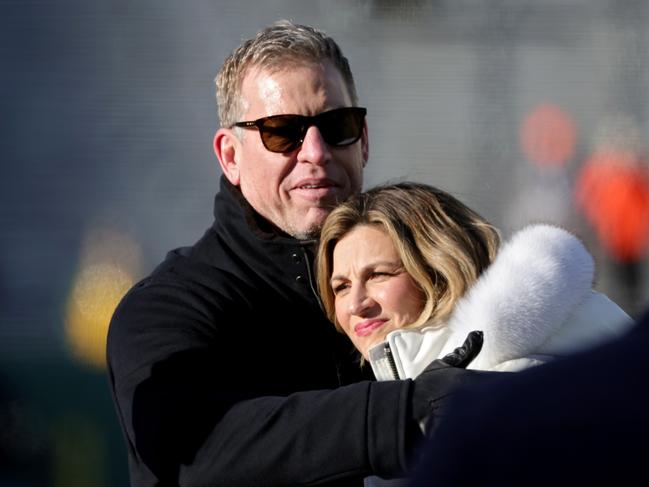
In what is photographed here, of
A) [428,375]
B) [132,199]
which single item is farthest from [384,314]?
[132,199]

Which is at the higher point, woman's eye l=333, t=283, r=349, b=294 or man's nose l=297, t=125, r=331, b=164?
man's nose l=297, t=125, r=331, b=164

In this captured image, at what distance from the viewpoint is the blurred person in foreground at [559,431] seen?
576mm

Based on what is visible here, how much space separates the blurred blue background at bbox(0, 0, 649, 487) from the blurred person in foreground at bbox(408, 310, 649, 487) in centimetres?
308

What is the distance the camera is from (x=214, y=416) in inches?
69.2

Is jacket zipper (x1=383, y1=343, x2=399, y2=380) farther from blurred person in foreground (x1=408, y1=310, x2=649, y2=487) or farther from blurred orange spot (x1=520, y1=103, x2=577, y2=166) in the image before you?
blurred orange spot (x1=520, y1=103, x2=577, y2=166)

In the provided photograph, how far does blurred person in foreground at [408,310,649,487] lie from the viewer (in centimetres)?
58

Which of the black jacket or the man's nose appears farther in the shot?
the man's nose

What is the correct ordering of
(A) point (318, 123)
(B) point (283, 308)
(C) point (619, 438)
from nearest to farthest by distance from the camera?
1. (C) point (619, 438)
2. (B) point (283, 308)
3. (A) point (318, 123)

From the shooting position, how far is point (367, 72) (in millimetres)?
3805

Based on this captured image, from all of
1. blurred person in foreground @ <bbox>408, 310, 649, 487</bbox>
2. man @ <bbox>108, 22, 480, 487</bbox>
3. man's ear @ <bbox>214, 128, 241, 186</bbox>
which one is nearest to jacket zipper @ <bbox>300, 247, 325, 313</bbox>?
man @ <bbox>108, 22, 480, 487</bbox>

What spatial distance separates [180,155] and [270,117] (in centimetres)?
149

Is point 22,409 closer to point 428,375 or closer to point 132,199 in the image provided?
point 132,199

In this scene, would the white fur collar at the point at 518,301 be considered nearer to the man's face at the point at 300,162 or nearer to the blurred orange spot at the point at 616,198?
the man's face at the point at 300,162

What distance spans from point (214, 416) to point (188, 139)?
6.88ft
